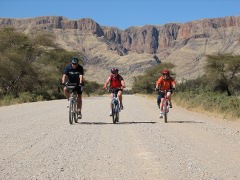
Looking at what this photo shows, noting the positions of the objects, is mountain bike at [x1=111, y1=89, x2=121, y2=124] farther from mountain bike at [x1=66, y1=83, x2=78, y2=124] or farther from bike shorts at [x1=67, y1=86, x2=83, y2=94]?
mountain bike at [x1=66, y1=83, x2=78, y2=124]

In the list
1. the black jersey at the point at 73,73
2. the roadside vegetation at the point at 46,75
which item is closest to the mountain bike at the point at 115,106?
the black jersey at the point at 73,73

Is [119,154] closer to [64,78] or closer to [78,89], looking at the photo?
[64,78]

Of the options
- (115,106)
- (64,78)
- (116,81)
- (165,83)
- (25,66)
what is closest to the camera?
(64,78)

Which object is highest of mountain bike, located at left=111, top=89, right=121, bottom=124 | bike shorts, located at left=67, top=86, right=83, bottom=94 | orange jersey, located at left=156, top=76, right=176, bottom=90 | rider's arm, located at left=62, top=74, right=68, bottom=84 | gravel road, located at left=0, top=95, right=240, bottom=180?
rider's arm, located at left=62, top=74, right=68, bottom=84

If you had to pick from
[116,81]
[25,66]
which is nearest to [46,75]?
[25,66]

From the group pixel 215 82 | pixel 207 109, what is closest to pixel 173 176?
pixel 207 109

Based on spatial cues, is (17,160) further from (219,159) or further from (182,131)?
(182,131)

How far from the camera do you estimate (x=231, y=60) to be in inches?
2771

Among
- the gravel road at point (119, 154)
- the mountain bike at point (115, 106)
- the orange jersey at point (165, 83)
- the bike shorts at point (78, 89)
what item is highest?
the orange jersey at point (165, 83)

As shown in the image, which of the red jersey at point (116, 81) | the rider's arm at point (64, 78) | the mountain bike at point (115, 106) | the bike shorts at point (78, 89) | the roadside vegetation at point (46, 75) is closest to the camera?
the rider's arm at point (64, 78)

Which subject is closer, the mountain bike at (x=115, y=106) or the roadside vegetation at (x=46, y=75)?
the mountain bike at (x=115, y=106)

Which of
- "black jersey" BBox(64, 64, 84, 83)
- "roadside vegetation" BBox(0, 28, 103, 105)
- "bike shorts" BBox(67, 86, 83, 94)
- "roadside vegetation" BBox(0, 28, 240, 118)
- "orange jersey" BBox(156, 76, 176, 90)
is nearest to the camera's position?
"black jersey" BBox(64, 64, 84, 83)

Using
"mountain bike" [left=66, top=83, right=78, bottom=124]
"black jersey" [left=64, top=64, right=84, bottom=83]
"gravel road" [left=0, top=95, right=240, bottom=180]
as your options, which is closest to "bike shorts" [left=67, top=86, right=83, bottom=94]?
"mountain bike" [left=66, top=83, right=78, bottom=124]

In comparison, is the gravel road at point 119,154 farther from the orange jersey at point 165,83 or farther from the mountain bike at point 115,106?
the orange jersey at point 165,83
